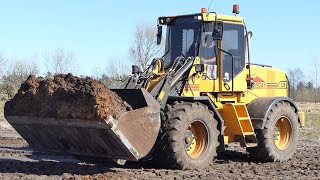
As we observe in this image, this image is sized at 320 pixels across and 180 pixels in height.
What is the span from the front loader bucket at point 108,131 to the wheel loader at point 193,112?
16 mm

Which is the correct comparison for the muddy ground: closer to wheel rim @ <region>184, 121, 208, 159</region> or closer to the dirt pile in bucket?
wheel rim @ <region>184, 121, 208, 159</region>

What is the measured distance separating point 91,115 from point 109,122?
0.37 metres

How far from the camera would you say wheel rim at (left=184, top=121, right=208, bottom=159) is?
980 cm

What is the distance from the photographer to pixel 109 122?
8.23 meters

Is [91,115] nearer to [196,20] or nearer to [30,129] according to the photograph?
[30,129]

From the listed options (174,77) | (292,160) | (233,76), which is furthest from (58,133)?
(292,160)

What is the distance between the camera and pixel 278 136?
39.5 feet

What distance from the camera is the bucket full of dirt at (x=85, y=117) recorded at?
8.42 m

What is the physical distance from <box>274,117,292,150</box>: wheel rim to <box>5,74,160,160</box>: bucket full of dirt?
160 inches

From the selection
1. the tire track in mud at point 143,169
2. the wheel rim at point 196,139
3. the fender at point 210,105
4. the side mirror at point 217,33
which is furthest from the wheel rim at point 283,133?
the side mirror at point 217,33

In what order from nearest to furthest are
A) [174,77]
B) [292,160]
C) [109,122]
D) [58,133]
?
[109,122]
[58,133]
[174,77]
[292,160]

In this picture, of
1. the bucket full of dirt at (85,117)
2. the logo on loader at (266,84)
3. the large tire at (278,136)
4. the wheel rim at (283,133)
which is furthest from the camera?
the logo on loader at (266,84)

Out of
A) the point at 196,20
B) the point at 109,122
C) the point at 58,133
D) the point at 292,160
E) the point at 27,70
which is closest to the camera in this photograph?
the point at 109,122

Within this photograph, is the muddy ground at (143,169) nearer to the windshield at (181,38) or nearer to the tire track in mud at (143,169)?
the tire track in mud at (143,169)
